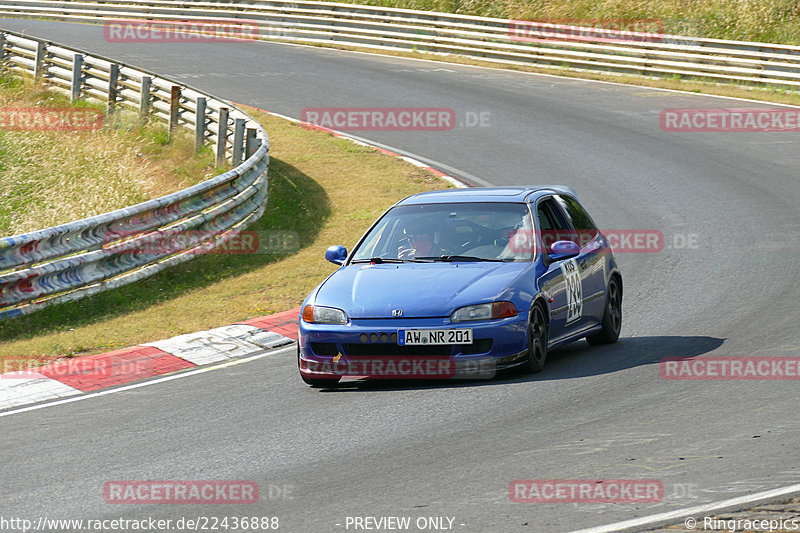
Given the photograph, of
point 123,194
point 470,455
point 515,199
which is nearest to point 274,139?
point 123,194

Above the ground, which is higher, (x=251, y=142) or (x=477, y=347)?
(x=477, y=347)

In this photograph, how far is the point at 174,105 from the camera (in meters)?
22.2

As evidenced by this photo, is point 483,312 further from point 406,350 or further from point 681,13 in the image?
point 681,13

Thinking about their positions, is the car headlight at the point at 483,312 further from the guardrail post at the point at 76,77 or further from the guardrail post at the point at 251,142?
the guardrail post at the point at 76,77

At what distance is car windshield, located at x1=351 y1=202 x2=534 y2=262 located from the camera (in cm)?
973

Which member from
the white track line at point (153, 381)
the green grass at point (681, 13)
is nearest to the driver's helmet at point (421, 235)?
the white track line at point (153, 381)

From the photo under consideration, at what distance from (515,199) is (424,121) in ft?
51.5

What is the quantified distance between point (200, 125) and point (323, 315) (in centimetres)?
1266

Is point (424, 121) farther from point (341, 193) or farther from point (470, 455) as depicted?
point (470, 455)

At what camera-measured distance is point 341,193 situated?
1944cm

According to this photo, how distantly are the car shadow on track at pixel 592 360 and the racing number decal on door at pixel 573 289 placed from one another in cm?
41

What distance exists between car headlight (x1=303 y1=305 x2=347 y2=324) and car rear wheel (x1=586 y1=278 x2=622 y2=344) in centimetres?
277

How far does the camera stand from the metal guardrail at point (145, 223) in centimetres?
1217

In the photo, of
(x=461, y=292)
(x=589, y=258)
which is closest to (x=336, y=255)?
(x=461, y=292)
